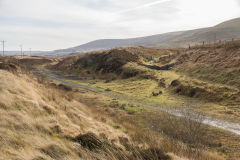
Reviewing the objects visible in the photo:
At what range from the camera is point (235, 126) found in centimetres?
1630

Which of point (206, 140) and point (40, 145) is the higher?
point (40, 145)

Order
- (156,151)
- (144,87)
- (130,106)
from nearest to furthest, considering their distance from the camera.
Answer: (156,151)
(130,106)
(144,87)

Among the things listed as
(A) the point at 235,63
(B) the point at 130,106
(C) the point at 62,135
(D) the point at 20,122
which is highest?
(A) the point at 235,63

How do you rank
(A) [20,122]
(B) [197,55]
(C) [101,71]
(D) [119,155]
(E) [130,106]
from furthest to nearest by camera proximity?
1. (C) [101,71]
2. (B) [197,55]
3. (E) [130,106]
4. (A) [20,122]
5. (D) [119,155]

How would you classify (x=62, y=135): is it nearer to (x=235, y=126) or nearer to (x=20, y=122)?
(x=20, y=122)

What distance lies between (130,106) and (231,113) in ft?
39.1

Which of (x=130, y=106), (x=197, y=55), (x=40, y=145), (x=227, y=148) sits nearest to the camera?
(x=40, y=145)

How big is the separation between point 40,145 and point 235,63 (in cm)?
3878

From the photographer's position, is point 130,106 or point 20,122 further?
point 130,106

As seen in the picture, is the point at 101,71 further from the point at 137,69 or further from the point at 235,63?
the point at 235,63

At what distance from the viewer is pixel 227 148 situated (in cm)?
1225

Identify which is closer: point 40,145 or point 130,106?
point 40,145

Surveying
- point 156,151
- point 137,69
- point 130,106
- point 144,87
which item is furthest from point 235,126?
point 137,69

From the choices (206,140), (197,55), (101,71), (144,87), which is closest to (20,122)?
(206,140)
